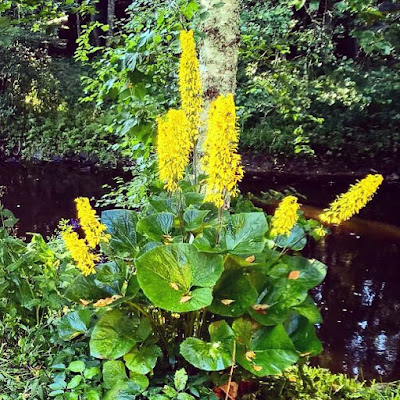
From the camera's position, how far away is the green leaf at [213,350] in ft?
4.97

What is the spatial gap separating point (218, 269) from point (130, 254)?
48 centimetres

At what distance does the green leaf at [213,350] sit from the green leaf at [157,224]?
0.42 m

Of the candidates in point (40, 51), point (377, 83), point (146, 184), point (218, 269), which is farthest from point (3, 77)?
point (218, 269)

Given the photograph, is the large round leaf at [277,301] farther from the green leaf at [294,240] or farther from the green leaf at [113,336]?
the green leaf at [113,336]

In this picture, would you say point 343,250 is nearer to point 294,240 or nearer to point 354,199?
point 294,240

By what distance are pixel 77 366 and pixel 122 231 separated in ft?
1.79

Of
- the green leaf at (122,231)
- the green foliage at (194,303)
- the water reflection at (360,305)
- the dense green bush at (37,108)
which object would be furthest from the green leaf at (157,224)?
the dense green bush at (37,108)

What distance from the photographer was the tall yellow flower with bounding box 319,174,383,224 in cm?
153

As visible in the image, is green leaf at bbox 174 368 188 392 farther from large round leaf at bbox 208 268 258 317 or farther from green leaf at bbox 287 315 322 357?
green leaf at bbox 287 315 322 357

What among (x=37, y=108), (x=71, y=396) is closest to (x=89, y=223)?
(x=71, y=396)

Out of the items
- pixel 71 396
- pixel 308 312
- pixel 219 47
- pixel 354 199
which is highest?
pixel 219 47

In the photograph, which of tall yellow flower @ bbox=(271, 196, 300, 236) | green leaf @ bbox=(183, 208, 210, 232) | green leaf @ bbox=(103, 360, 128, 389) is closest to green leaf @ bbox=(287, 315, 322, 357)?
tall yellow flower @ bbox=(271, 196, 300, 236)

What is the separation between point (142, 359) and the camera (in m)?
1.62

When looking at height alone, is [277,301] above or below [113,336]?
above
